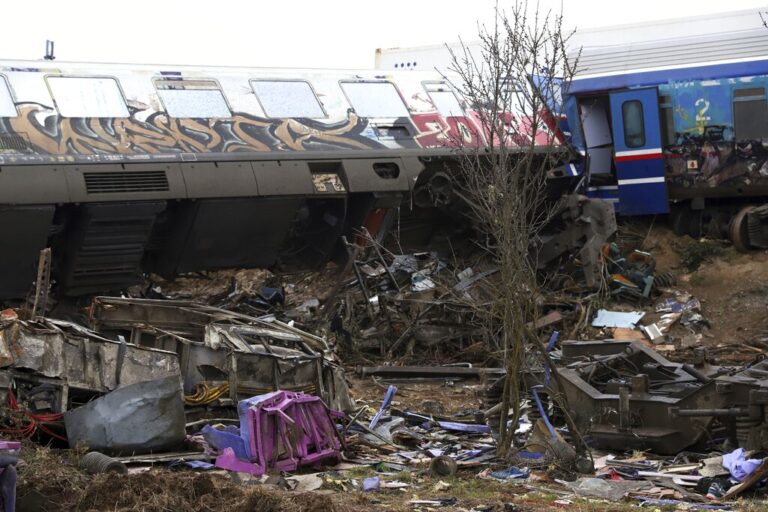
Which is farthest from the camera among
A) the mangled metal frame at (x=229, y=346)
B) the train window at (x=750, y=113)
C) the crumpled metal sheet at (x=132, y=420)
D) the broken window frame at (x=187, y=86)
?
the train window at (x=750, y=113)

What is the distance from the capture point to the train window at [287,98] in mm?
16500

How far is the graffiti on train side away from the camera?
14.5m

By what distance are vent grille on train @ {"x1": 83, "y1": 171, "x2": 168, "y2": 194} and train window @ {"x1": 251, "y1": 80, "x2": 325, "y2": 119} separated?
87.8 inches

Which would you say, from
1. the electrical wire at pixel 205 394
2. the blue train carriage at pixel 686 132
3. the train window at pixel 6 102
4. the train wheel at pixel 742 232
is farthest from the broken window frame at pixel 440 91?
the electrical wire at pixel 205 394

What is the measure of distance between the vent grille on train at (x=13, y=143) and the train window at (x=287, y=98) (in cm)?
350

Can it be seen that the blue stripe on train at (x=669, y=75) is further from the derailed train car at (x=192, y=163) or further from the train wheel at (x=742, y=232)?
the derailed train car at (x=192, y=163)

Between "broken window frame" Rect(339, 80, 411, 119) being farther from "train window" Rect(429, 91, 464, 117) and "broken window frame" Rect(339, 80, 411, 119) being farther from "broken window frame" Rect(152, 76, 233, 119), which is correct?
"broken window frame" Rect(152, 76, 233, 119)

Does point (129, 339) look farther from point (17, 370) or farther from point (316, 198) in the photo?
point (316, 198)

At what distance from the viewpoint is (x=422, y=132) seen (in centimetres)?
1730

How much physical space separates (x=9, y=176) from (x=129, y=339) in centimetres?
374

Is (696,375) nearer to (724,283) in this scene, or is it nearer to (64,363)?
(64,363)

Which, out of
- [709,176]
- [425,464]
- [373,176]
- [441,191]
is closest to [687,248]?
[709,176]

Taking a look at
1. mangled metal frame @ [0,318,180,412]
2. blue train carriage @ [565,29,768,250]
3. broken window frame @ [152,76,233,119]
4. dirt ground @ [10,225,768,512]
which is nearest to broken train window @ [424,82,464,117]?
blue train carriage @ [565,29,768,250]

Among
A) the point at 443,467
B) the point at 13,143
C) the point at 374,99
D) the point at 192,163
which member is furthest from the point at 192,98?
the point at 443,467
